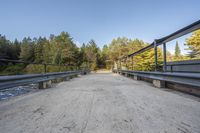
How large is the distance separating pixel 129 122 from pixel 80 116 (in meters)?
0.68

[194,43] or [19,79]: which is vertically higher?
[194,43]

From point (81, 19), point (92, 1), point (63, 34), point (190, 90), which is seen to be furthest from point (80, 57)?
point (190, 90)

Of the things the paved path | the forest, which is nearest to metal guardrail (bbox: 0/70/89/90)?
the paved path

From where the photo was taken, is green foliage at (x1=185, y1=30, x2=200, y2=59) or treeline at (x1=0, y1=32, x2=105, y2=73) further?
treeline at (x1=0, y1=32, x2=105, y2=73)

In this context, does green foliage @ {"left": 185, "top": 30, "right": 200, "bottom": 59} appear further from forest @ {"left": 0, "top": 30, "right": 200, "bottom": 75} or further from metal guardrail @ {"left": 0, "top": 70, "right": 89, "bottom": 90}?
metal guardrail @ {"left": 0, "top": 70, "right": 89, "bottom": 90}

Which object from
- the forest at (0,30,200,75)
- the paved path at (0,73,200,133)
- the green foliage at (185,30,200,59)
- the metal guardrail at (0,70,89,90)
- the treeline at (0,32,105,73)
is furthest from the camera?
the treeline at (0,32,105,73)

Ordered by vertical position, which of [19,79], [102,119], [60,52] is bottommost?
[102,119]

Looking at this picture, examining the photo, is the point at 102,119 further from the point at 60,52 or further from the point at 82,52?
the point at 82,52

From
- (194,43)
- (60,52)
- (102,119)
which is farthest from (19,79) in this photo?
(60,52)

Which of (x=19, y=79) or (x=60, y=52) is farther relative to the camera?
(x=60, y=52)

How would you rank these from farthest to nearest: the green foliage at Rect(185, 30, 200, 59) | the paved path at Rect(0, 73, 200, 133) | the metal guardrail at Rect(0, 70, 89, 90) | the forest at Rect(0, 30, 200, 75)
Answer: the forest at Rect(0, 30, 200, 75), the green foliage at Rect(185, 30, 200, 59), the metal guardrail at Rect(0, 70, 89, 90), the paved path at Rect(0, 73, 200, 133)

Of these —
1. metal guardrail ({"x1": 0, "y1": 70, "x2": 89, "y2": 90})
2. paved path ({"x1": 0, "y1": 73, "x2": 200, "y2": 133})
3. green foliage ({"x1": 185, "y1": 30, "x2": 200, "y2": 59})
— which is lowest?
paved path ({"x1": 0, "y1": 73, "x2": 200, "y2": 133})

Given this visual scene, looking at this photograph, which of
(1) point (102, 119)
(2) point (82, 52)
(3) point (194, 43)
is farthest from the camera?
(2) point (82, 52)

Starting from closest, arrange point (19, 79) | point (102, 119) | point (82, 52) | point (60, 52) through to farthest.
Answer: point (102, 119) → point (19, 79) → point (60, 52) → point (82, 52)
